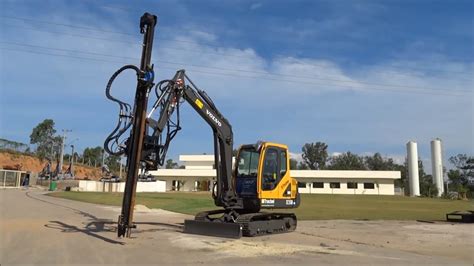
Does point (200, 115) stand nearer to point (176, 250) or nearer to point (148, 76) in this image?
point (148, 76)

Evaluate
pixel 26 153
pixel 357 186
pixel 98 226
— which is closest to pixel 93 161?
pixel 26 153

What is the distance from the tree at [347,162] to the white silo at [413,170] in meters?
48.9

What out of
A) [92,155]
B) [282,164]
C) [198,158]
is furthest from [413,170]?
[92,155]

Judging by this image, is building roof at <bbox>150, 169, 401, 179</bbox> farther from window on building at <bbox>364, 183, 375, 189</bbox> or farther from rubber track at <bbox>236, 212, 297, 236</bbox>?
rubber track at <bbox>236, 212, 297, 236</bbox>

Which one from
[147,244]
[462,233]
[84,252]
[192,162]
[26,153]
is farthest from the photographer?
[26,153]

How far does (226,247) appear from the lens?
12352mm

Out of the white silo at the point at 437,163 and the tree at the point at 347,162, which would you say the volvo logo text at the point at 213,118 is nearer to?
the white silo at the point at 437,163

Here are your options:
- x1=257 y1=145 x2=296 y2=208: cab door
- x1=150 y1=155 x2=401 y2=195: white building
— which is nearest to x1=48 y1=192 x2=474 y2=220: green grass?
x1=257 y1=145 x2=296 y2=208: cab door

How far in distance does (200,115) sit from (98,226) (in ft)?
20.8

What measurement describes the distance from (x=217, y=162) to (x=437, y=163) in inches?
3660

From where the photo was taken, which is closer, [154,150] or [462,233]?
[154,150]

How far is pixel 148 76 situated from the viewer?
1347 cm

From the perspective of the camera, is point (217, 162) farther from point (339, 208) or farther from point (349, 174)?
point (349, 174)

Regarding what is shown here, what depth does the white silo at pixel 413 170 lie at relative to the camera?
9344 centimetres
